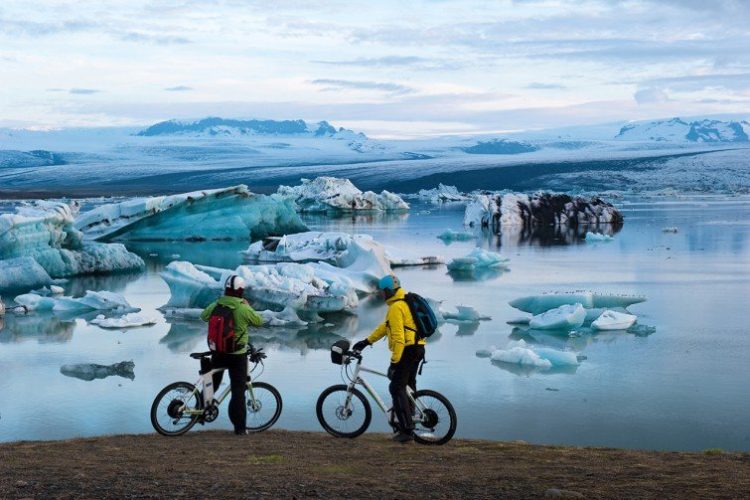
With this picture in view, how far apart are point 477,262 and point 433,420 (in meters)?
13.5

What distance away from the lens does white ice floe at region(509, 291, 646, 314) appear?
40.9 ft

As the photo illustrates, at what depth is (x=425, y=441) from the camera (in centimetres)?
588

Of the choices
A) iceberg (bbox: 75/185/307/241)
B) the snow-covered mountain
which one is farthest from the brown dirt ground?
the snow-covered mountain

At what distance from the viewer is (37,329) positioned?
1205 cm

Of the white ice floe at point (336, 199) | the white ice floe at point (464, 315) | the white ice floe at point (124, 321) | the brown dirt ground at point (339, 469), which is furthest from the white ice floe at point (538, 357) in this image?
the white ice floe at point (336, 199)

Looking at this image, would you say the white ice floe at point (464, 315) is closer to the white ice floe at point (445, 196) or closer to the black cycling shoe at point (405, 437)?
the black cycling shoe at point (405, 437)

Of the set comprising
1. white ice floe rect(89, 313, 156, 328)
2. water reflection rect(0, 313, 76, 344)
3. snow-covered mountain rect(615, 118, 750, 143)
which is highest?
snow-covered mountain rect(615, 118, 750, 143)

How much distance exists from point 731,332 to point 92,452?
322 inches

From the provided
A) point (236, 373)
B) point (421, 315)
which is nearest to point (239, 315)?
point (236, 373)

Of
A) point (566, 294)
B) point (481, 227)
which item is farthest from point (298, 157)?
point (566, 294)

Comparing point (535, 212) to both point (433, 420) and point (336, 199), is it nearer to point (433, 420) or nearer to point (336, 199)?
point (336, 199)

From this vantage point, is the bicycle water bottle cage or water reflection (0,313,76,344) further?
water reflection (0,313,76,344)

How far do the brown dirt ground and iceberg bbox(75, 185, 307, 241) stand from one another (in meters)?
20.1

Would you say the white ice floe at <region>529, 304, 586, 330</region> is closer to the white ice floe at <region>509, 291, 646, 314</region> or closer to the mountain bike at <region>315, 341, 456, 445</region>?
the white ice floe at <region>509, 291, 646, 314</region>
